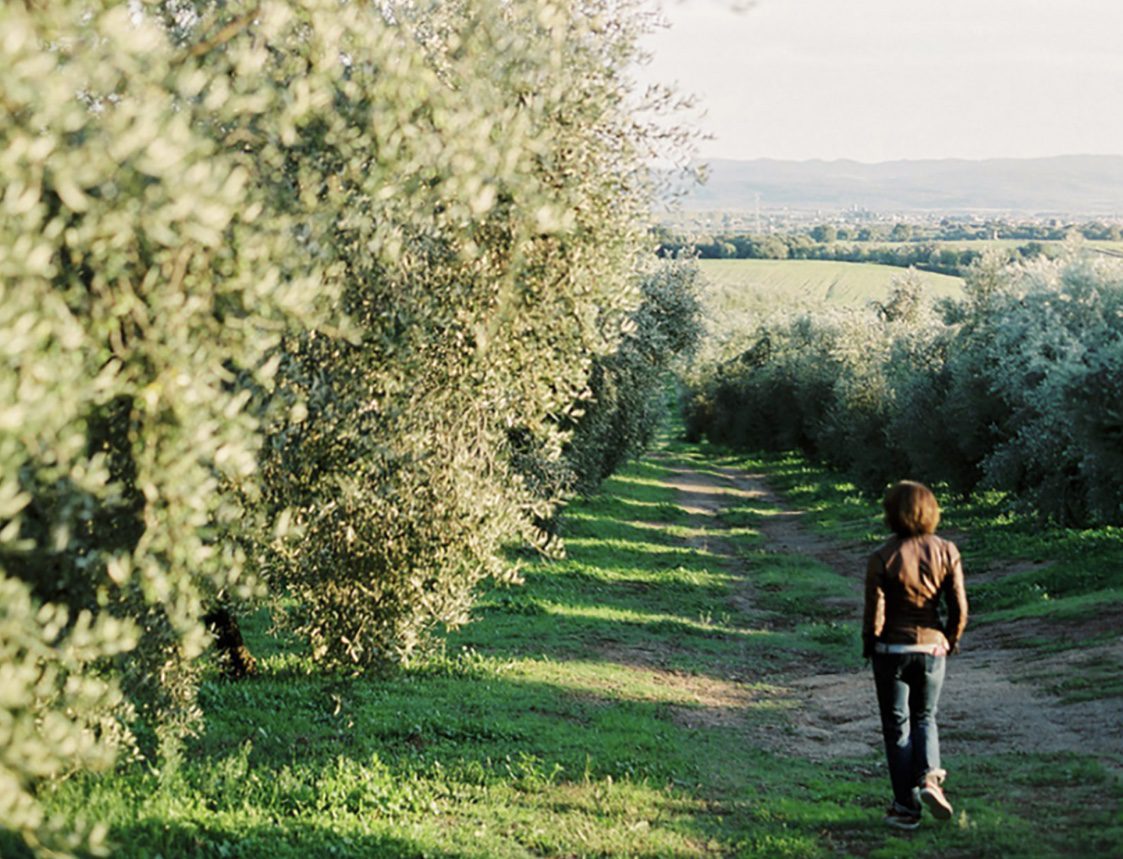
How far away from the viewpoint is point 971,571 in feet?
111

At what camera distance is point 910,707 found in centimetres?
1041

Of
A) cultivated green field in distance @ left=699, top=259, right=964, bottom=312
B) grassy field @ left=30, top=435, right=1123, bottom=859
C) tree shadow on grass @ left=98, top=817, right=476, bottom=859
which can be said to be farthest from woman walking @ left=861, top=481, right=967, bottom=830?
cultivated green field in distance @ left=699, top=259, right=964, bottom=312

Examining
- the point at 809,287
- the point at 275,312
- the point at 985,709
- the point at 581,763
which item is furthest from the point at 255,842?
the point at 809,287

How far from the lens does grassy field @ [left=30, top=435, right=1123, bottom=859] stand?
9.91 metres

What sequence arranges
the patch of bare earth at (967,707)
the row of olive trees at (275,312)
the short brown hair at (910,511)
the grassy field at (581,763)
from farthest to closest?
the patch of bare earth at (967,707) < the short brown hair at (910,511) < the grassy field at (581,763) < the row of olive trees at (275,312)

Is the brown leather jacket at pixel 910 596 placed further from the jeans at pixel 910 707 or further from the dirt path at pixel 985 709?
the dirt path at pixel 985 709

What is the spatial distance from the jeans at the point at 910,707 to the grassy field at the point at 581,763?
27.9 inches

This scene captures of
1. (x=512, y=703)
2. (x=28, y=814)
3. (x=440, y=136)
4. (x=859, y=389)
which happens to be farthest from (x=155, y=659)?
(x=859, y=389)

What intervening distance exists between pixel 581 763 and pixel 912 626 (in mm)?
5301

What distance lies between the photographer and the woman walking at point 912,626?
33.1 ft

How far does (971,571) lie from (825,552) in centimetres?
786

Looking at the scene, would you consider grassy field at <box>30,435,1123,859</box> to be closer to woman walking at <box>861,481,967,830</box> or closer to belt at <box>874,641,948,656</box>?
woman walking at <box>861,481,967,830</box>

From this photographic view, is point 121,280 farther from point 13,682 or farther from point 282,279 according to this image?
point 13,682

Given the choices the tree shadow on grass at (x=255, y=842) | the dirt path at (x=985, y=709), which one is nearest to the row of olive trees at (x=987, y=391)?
the dirt path at (x=985, y=709)
